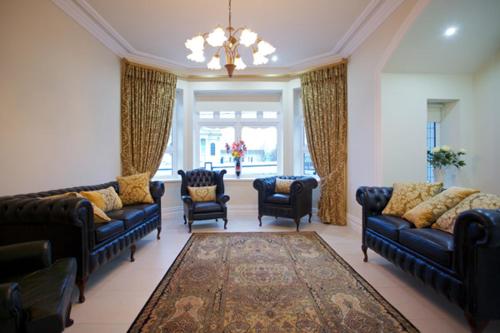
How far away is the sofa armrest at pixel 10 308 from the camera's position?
3.75 ft

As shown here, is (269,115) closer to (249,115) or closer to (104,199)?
(249,115)

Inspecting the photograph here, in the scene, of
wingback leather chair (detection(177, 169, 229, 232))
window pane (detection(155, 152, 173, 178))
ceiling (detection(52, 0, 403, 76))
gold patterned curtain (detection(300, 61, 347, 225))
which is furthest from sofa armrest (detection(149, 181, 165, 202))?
gold patterned curtain (detection(300, 61, 347, 225))

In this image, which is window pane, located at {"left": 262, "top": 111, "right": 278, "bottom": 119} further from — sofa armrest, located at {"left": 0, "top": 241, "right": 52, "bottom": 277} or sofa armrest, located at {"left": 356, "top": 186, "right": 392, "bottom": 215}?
sofa armrest, located at {"left": 0, "top": 241, "right": 52, "bottom": 277}

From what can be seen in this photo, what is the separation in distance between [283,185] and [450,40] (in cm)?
329

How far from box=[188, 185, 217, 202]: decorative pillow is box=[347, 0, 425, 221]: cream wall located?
269cm

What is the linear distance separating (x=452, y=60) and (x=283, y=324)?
4035mm

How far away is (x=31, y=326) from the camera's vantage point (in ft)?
4.00

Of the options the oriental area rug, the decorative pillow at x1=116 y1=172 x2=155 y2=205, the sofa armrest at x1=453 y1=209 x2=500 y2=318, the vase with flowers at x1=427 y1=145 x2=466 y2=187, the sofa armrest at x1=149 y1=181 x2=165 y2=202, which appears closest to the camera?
the sofa armrest at x1=453 y1=209 x2=500 y2=318

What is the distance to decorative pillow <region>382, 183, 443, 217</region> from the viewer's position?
2.81 meters

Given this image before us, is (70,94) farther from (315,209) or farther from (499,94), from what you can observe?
(499,94)

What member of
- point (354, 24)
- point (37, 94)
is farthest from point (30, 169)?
point (354, 24)

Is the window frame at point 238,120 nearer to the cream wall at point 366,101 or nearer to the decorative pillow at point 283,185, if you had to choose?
the decorative pillow at point 283,185

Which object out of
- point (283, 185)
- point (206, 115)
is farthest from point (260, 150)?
point (206, 115)

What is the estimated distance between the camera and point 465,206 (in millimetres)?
2266
